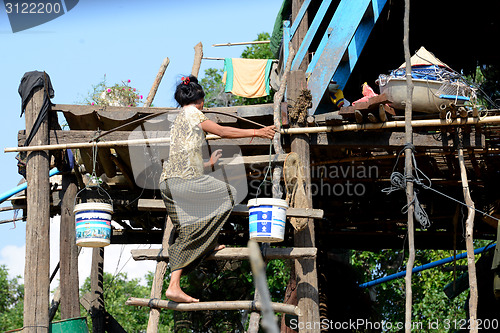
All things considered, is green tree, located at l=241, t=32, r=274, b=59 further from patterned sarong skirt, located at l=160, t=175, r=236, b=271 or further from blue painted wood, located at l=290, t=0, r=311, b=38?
patterned sarong skirt, located at l=160, t=175, r=236, b=271

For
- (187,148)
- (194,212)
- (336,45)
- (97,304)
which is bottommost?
(97,304)

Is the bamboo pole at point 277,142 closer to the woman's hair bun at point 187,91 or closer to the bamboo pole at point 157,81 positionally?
the woman's hair bun at point 187,91

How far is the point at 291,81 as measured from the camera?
269 inches

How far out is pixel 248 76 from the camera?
15094 mm

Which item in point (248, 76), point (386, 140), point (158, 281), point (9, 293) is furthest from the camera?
point (9, 293)

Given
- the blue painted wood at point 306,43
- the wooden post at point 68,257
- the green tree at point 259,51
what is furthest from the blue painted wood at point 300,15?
the green tree at point 259,51

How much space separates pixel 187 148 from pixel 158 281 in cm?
131

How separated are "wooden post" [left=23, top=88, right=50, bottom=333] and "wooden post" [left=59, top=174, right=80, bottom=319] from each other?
3.98 feet

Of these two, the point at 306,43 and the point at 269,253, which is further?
the point at 306,43

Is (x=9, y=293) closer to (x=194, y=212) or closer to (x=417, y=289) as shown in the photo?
(x=417, y=289)

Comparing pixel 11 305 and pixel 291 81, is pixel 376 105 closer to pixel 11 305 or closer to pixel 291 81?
pixel 291 81

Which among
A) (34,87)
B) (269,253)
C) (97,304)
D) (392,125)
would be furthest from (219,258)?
Answer: (97,304)

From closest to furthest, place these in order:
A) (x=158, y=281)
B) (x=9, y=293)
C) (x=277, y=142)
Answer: (x=158, y=281) → (x=277, y=142) → (x=9, y=293)

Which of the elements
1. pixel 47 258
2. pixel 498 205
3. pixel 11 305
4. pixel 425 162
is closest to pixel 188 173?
pixel 47 258
